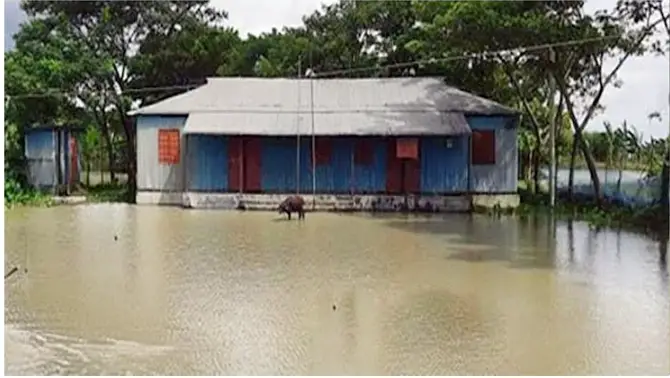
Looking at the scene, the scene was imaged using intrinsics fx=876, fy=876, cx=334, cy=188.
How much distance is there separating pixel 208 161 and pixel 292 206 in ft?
2.74

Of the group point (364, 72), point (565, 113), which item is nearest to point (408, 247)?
point (364, 72)

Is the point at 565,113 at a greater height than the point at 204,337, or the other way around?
the point at 565,113

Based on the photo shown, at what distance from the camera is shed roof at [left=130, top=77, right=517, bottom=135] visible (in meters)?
4.82

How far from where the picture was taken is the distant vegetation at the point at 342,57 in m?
3.88

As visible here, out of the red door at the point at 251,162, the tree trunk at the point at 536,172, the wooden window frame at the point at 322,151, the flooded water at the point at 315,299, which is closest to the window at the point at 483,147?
the tree trunk at the point at 536,172

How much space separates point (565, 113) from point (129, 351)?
163 inches

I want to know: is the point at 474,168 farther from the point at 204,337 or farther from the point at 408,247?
the point at 204,337

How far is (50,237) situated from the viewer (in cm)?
404

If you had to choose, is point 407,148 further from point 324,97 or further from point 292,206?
point 292,206

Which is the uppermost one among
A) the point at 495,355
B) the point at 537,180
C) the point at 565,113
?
the point at 565,113

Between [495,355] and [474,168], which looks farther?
[474,168]

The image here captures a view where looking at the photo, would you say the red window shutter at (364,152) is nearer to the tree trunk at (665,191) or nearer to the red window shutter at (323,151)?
the red window shutter at (323,151)

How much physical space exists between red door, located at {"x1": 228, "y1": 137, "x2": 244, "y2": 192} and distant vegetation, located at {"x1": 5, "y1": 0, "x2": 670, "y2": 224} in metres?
0.88

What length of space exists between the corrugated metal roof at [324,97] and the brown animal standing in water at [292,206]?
56 cm
